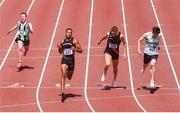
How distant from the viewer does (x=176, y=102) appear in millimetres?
15656

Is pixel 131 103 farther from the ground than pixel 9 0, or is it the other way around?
pixel 9 0

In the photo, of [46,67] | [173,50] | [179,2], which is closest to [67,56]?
[46,67]

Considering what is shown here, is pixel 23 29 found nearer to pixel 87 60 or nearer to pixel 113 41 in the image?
pixel 87 60

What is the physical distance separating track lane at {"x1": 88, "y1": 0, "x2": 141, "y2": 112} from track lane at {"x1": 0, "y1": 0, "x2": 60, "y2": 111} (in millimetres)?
1569

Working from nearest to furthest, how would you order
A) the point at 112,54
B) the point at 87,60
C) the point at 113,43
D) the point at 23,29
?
the point at 113,43
the point at 112,54
the point at 23,29
the point at 87,60

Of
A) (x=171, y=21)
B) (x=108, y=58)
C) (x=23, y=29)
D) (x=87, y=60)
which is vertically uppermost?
(x=171, y=21)

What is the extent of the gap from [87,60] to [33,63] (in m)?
1.79

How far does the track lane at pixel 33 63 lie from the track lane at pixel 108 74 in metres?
1.57

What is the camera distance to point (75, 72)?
63.7ft

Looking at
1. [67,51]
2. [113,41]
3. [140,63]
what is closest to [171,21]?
[140,63]

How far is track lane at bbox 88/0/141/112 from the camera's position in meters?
15.3

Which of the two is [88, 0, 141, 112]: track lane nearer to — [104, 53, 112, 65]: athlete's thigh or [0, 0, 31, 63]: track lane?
[104, 53, 112, 65]: athlete's thigh

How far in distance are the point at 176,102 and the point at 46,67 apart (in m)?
5.69

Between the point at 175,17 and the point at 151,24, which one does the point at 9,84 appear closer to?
the point at 151,24
